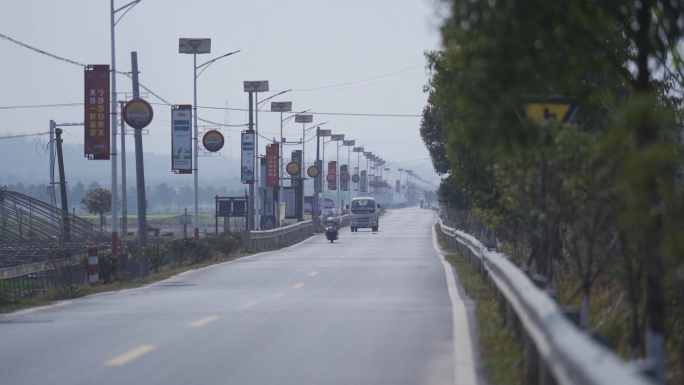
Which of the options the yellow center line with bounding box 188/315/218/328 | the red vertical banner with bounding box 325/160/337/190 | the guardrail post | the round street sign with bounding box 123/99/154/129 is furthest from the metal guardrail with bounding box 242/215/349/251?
the red vertical banner with bounding box 325/160/337/190

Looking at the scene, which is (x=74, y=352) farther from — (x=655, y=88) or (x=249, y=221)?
(x=249, y=221)

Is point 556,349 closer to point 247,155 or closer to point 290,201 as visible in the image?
point 247,155

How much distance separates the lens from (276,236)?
46.3 metres

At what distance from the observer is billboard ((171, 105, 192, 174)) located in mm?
38875

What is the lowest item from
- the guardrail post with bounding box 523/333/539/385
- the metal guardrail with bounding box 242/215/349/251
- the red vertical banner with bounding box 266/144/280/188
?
the metal guardrail with bounding box 242/215/349/251

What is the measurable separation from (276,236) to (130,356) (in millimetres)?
36794

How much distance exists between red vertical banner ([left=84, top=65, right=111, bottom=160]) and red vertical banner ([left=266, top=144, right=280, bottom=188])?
30839 millimetres

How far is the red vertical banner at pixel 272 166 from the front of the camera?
60.8m

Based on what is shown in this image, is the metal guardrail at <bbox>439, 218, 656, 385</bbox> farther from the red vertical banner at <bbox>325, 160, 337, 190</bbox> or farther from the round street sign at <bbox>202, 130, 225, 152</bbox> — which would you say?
the red vertical banner at <bbox>325, 160, 337, 190</bbox>

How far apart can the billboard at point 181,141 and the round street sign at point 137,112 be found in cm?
777

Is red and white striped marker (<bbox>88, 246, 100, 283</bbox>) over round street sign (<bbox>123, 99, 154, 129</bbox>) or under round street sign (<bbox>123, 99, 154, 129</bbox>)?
under

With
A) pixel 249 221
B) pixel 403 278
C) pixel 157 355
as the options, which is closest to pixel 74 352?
pixel 157 355

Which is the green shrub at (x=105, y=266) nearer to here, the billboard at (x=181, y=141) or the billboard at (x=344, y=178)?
the billboard at (x=181, y=141)

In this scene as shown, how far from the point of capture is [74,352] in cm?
988
